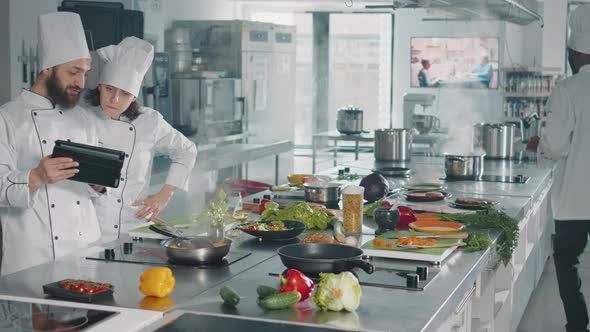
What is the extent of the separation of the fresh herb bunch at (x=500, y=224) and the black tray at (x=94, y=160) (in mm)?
1468

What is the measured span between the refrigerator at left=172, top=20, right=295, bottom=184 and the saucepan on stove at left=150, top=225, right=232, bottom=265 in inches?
203

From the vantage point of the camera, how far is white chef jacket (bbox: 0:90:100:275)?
3117mm

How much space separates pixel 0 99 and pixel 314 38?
7436mm

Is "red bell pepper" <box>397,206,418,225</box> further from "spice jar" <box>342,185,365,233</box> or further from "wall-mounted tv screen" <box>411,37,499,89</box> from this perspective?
"wall-mounted tv screen" <box>411,37,499,89</box>

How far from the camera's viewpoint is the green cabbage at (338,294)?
2127 millimetres

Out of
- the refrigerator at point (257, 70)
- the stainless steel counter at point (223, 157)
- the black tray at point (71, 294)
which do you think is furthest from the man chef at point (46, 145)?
the refrigerator at point (257, 70)

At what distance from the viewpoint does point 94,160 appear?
287 cm

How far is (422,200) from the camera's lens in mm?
4152

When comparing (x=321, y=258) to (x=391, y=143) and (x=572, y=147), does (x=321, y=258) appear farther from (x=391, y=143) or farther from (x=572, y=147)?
(x=391, y=143)

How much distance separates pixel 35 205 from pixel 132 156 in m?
0.65

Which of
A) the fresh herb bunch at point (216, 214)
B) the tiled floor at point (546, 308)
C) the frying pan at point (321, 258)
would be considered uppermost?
the fresh herb bunch at point (216, 214)


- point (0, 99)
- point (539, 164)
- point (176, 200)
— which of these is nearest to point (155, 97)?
point (176, 200)

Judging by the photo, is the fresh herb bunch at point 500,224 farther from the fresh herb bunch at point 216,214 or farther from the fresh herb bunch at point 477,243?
the fresh herb bunch at point 216,214

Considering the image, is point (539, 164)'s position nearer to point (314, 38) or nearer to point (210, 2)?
point (210, 2)
